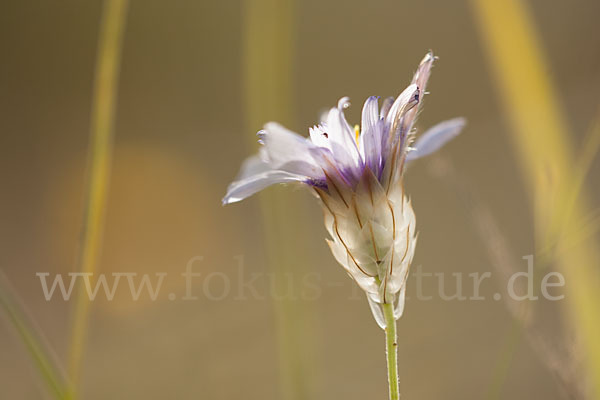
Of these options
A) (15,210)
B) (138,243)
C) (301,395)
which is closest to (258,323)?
(138,243)

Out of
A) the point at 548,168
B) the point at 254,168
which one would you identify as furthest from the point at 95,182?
the point at 548,168

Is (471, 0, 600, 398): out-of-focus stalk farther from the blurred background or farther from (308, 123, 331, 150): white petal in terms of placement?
the blurred background

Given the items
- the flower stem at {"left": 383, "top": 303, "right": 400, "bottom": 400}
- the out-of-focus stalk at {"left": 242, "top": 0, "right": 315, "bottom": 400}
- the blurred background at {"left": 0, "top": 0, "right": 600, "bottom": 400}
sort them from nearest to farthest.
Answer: the flower stem at {"left": 383, "top": 303, "right": 400, "bottom": 400} → the out-of-focus stalk at {"left": 242, "top": 0, "right": 315, "bottom": 400} → the blurred background at {"left": 0, "top": 0, "right": 600, "bottom": 400}

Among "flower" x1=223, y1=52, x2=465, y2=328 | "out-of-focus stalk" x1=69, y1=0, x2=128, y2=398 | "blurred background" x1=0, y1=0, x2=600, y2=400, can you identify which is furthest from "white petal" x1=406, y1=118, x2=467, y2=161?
"blurred background" x1=0, y1=0, x2=600, y2=400

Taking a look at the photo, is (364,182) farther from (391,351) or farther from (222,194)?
(222,194)

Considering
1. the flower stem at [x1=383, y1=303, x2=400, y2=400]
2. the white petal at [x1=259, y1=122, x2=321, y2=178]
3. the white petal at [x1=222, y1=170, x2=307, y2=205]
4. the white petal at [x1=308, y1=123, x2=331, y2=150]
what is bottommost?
the flower stem at [x1=383, y1=303, x2=400, y2=400]

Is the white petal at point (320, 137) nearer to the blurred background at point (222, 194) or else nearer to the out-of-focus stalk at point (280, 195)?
the out-of-focus stalk at point (280, 195)

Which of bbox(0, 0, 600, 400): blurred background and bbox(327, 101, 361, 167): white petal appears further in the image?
bbox(0, 0, 600, 400): blurred background
